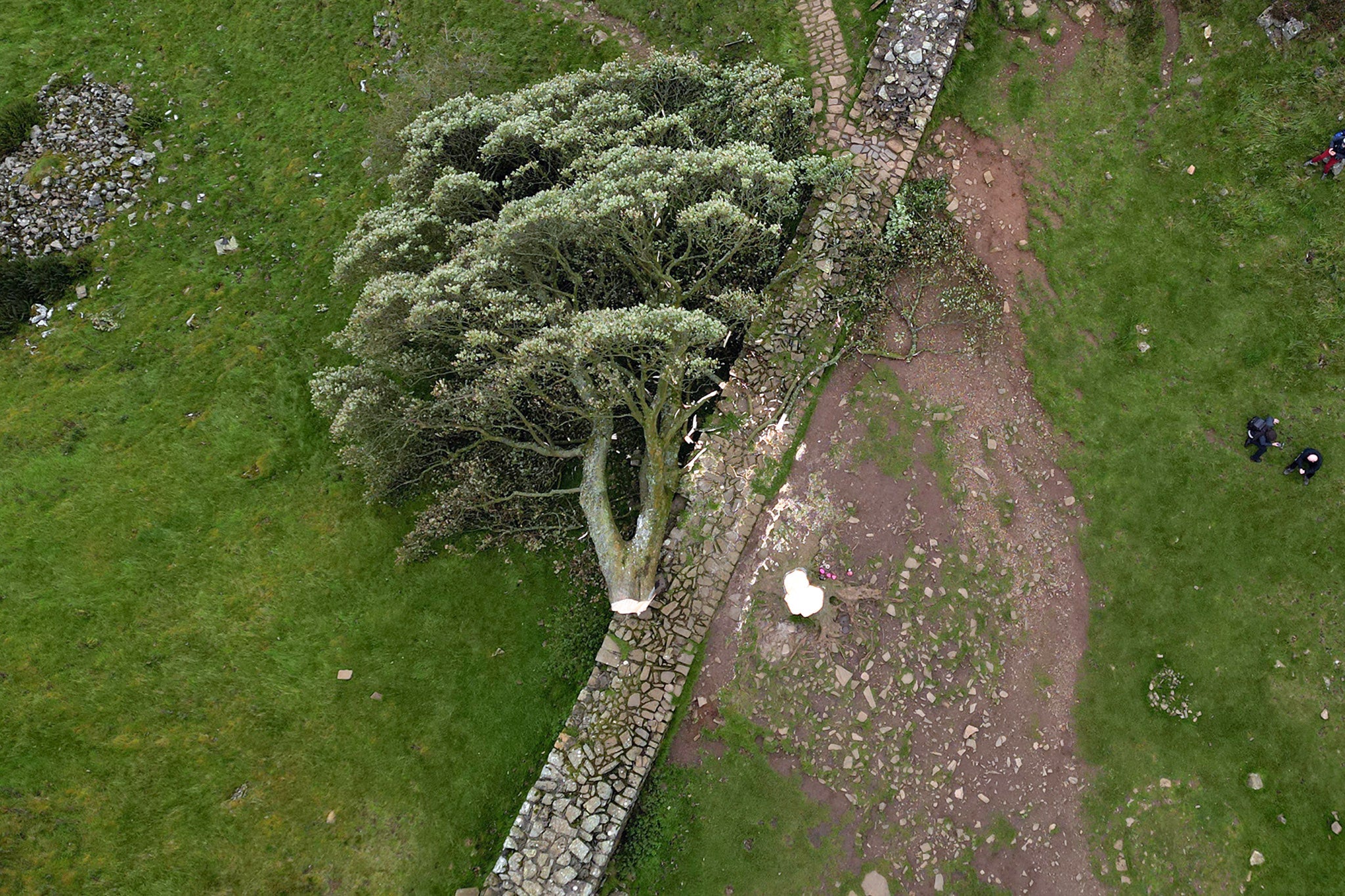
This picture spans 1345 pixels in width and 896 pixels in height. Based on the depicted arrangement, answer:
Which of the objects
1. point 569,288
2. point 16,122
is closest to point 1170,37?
point 569,288

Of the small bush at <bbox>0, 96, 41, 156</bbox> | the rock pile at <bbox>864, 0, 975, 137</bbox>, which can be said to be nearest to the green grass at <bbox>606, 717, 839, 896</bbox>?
the rock pile at <bbox>864, 0, 975, 137</bbox>

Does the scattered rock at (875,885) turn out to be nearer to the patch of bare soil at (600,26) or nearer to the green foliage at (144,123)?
the patch of bare soil at (600,26)

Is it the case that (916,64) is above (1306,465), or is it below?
above

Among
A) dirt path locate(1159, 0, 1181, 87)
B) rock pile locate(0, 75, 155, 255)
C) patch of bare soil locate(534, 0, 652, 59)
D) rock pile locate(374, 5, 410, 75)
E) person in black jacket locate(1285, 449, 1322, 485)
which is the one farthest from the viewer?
rock pile locate(374, 5, 410, 75)

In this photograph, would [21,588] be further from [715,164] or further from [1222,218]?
[1222,218]

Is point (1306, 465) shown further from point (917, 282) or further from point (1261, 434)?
point (917, 282)

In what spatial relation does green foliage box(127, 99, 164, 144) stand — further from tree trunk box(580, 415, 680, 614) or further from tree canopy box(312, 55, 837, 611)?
tree trunk box(580, 415, 680, 614)
